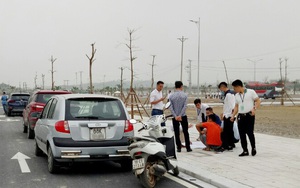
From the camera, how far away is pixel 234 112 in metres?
9.99

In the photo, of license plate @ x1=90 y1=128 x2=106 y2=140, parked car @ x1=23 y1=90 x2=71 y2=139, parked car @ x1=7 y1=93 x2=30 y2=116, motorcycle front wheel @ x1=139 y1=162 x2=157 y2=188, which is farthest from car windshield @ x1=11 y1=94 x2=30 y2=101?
motorcycle front wheel @ x1=139 y1=162 x2=157 y2=188

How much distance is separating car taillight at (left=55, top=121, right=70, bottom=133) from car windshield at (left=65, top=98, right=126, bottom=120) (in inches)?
5.3

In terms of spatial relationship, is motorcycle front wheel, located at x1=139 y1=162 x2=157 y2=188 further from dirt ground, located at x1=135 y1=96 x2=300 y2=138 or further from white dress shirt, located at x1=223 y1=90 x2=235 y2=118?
dirt ground, located at x1=135 y1=96 x2=300 y2=138

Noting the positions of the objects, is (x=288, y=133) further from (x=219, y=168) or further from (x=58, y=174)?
(x=58, y=174)

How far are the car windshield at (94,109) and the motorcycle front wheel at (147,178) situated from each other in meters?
1.62

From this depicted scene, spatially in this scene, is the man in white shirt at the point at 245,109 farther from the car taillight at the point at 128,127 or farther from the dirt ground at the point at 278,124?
the dirt ground at the point at 278,124

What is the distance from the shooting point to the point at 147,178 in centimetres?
675

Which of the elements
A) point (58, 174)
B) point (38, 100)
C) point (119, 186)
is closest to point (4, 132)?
point (38, 100)

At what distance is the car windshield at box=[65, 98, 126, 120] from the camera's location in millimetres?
7965

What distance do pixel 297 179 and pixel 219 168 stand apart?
1.57 m

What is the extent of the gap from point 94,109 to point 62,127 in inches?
28.9

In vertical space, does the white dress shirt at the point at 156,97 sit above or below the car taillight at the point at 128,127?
above

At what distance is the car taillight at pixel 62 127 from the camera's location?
305 inches

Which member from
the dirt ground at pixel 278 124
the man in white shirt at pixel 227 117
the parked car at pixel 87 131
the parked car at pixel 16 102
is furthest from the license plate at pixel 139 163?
the parked car at pixel 16 102
